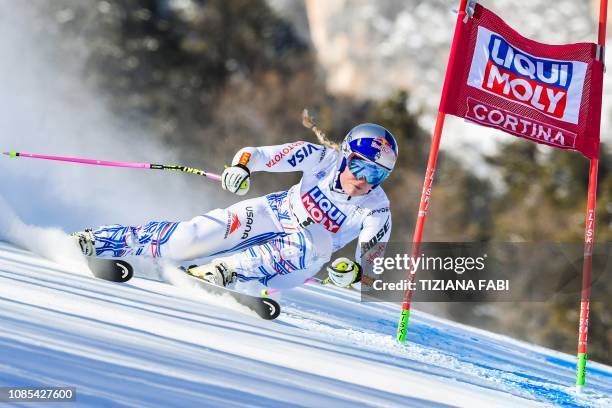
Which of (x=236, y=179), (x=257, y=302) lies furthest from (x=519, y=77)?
(x=257, y=302)

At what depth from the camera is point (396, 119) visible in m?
39.0

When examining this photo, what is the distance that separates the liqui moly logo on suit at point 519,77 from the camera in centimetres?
716

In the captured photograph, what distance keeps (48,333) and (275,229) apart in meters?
2.82

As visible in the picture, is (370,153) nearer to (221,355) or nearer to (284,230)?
Answer: (284,230)

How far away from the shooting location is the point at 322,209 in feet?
21.6

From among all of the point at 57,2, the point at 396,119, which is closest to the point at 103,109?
the point at 57,2

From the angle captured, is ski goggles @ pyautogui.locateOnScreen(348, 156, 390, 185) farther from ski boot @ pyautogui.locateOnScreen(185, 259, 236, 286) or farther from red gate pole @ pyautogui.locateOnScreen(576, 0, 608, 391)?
red gate pole @ pyautogui.locateOnScreen(576, 0, 608, 391)

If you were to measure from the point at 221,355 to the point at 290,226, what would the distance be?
2271mm

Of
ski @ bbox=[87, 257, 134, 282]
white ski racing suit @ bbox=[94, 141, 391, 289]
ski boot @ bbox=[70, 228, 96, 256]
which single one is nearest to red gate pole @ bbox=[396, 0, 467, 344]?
white ski racing suit @ bbox=[94, 141, 391, 289]

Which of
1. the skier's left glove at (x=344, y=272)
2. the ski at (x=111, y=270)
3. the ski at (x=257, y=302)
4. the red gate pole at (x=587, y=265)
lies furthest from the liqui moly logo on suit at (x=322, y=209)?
the red gate pole at (x=587, y=265)

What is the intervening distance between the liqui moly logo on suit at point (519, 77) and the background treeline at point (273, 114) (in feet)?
82.8

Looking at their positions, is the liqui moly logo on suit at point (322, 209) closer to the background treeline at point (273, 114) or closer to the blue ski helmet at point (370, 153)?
the blue ski helmet at point (370, 153)

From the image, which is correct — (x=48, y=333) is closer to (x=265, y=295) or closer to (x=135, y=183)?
(x=265, y=295)

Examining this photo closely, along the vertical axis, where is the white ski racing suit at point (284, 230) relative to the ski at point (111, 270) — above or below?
above
